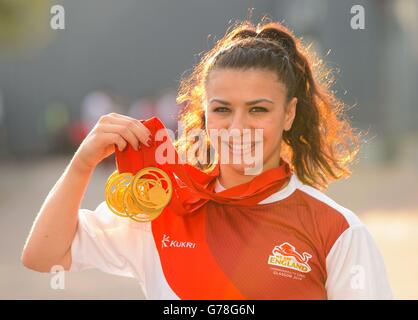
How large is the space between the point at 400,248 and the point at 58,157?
1750 centimetres

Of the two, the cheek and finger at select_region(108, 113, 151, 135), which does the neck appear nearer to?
the cheek

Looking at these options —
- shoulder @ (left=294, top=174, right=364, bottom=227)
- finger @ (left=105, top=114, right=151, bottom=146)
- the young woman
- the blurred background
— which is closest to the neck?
the young woman

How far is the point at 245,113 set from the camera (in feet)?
9.52

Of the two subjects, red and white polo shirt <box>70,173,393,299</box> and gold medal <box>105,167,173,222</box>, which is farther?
gold medal <box>105,167,173,222</box>

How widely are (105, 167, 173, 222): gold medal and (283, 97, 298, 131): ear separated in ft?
1.58

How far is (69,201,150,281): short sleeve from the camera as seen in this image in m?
3.03

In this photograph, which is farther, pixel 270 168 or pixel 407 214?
pixel 407 214

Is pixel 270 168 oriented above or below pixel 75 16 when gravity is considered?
below

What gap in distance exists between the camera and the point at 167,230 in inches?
119

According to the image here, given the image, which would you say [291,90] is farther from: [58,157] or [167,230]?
[58,157]

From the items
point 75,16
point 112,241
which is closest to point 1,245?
point 112,241

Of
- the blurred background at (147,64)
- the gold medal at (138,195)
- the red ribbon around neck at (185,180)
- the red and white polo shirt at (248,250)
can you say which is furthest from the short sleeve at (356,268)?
the blurred background at (147,64)

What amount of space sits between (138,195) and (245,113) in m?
0.45

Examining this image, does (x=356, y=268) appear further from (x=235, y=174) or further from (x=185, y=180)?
(x=185, y=180)
